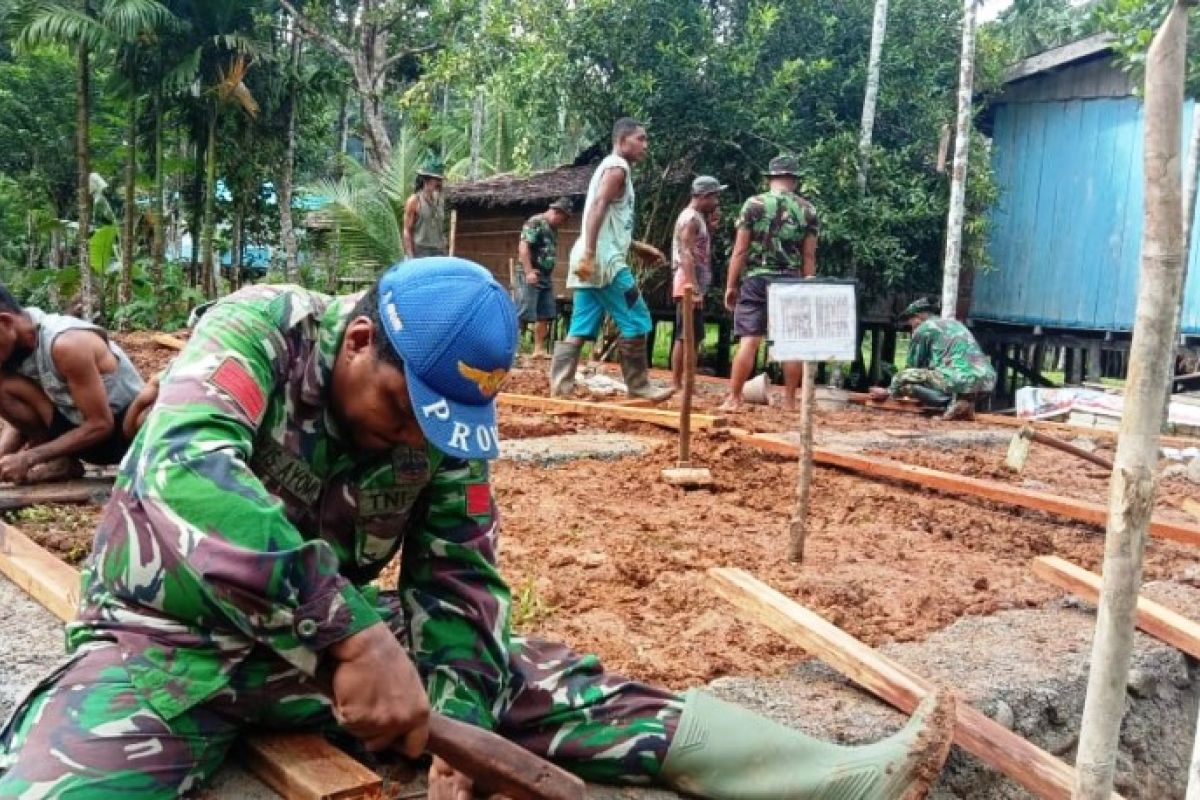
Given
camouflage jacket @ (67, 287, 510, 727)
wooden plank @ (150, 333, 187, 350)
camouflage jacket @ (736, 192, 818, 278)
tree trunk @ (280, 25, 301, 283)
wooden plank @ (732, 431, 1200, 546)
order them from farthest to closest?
tree trunk @ (280, 25, 301, 283) → wooden plank @ (150, 333, 187, 350) → camouflage jacket @ (736, 192, 818, 278) → wooden plank @ (732, 431, 1200, 546) → camouflage jacket @ (67, 287, 510, 727)

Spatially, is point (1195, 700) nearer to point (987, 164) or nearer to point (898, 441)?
point (898, 441)

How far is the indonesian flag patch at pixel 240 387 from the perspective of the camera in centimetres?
185

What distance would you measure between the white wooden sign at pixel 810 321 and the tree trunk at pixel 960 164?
24.1ft

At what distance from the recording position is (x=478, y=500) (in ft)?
7.48

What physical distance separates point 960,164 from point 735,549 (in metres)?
8.30

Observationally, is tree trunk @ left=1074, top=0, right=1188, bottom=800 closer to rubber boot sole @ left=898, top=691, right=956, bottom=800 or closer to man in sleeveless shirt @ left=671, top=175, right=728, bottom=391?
rubber boot sole @ left=898, top=691, right=956, bottom=800

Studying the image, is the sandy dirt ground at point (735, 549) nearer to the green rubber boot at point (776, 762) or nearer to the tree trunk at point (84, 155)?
the green rubber boot at point (776, 762)

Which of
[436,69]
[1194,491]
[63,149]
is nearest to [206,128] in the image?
[436,69]

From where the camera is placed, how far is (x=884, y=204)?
12.8 m

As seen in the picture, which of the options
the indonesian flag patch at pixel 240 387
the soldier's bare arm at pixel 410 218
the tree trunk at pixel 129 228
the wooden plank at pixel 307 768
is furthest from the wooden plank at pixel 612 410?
the tree trunk at pixel 129 228

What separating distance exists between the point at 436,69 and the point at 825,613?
12.9 metres

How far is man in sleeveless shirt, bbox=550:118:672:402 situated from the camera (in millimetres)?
7273

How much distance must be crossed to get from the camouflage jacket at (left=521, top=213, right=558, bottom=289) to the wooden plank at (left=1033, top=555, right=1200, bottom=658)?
730 cm

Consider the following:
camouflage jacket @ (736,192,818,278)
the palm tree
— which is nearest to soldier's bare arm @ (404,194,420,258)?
camouflage jacket @ (736,192,818,278)
